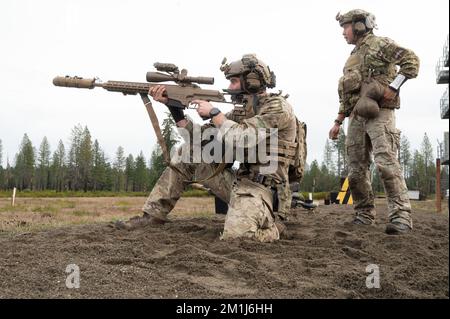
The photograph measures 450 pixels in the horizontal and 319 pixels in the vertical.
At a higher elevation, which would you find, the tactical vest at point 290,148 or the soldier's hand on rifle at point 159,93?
the soldier's hand on rifle at point 159,93

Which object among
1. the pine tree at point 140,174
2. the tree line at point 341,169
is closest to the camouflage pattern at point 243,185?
the tree line at point 341,169

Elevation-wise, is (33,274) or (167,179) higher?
(167,179)

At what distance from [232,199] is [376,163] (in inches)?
75.6

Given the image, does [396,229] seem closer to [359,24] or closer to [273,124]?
[273,124]

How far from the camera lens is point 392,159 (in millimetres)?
6031

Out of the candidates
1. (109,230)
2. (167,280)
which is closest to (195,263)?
(167,280)

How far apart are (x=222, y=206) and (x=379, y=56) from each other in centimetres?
430

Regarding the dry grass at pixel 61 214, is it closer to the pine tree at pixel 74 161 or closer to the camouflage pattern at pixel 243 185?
the camouflage pattern at pixel 243 185

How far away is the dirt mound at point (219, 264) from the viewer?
325 centimetres

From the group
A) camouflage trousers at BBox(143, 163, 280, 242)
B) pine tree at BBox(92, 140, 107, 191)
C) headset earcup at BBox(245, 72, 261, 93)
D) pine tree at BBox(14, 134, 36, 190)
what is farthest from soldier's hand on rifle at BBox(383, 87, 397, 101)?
pine tree at BBox(14, 134, 36, 190)

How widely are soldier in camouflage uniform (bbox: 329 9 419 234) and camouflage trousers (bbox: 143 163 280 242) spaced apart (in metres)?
1.54

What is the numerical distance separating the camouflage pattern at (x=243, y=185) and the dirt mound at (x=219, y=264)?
0.25 metres

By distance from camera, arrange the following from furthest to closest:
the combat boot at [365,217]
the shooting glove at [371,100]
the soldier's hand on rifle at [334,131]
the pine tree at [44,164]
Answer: the pine tree at [44,164] < the soldier's hand on rifle at [334,131] < the combat boot at [365,217] < the shooting glove at [371,100]
